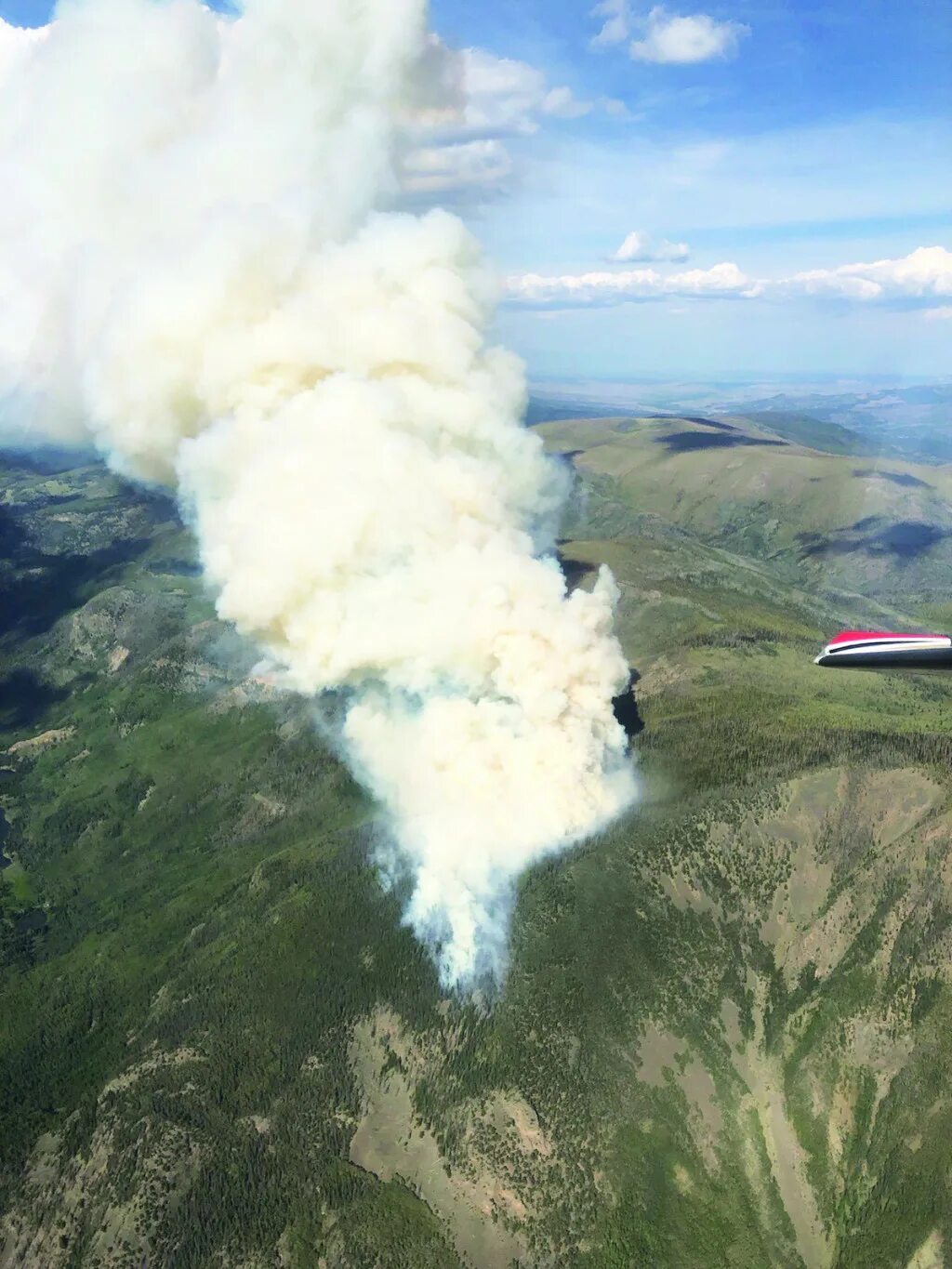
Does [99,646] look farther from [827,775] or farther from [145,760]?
[827,775]

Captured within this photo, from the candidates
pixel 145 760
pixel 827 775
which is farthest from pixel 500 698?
pixel 145 760

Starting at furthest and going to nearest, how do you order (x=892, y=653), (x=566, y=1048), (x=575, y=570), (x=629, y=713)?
(x=575, y=570), (x=629, y=713), (x=566, y=1048), (x=892, y=653)

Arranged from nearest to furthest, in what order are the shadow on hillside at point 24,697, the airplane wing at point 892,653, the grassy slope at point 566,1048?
1. the airplane wing at point 892,653
2. the grassy slope at point 566,1048
3. the shadow on hillside at point 24,697

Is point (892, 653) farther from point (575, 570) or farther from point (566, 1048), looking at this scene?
point (575, 570)

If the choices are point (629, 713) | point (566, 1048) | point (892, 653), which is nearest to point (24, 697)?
point (629, 713)

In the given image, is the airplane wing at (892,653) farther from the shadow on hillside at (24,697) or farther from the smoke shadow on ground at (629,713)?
the shadow on hillside at (24,697)

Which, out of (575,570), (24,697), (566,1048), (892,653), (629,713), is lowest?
(24,697)

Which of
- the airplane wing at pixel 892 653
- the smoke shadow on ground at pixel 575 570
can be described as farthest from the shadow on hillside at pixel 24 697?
the airplane wing at pixel 892 653
